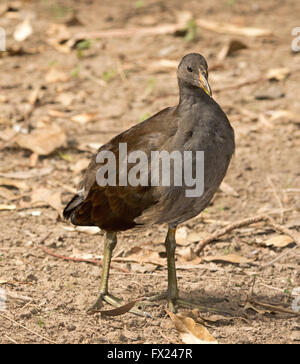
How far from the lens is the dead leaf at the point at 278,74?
8084 mm

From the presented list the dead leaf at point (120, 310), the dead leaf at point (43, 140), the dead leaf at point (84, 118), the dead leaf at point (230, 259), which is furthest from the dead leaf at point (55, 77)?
the dead leaf at point (120, 310)

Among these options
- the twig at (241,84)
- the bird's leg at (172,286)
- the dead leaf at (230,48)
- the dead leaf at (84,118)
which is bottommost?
the bird's leg at (172,286)

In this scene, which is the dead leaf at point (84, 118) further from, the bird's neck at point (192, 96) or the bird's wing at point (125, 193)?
the bird's neck at point (192, 96)

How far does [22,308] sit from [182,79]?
6.19 feet

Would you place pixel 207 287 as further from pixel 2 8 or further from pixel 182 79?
pixel 2 8

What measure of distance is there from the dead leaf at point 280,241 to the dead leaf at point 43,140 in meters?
2.50

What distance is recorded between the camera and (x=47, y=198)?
5949mm

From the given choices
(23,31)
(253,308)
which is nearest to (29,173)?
(253,308)

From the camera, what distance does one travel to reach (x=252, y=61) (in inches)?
342

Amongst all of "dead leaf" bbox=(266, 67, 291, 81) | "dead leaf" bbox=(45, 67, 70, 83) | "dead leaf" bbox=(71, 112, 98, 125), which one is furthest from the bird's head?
"dead leaf" bbox=(45, 67, 70, 83)

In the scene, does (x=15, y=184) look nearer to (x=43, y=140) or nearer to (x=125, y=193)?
(x=43, y=140)

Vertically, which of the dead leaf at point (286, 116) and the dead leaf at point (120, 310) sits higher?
the dead leaf at point (286, 116)

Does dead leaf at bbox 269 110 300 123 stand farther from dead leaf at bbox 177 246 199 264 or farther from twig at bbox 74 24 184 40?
twig at bbox 74 24 184 40

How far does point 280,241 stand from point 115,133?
2.46 m
